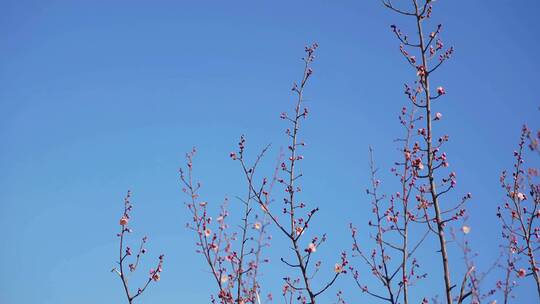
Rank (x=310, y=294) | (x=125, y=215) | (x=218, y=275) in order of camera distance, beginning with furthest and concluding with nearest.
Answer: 1. (x=218, y=275)
2. (x=125, y=215)
3. (x=310, y=294)

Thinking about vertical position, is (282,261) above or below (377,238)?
below

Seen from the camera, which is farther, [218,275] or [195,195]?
[195,195]

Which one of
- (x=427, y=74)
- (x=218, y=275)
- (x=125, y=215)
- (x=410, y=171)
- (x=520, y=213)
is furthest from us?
(x=520, y=213)

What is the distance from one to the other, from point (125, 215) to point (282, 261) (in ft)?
6.79

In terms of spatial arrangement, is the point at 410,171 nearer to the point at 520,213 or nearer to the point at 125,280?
the point at 520,213

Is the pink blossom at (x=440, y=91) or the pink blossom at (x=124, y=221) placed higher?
the pink blossom at (x=440, y=91)

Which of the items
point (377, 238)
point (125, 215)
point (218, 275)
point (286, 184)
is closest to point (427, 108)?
point (286, 184)

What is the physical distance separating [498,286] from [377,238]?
3.38 metres

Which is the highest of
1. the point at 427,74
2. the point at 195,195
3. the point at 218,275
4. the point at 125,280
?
the point at 195,195

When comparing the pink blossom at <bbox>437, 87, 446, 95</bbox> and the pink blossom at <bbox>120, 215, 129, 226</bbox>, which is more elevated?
the pink blossom at <bbox>437, 87, 446, 95</bbox>

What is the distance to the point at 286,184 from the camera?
200 inches

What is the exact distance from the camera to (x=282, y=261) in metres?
4.38

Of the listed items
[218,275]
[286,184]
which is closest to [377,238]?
[286,184]

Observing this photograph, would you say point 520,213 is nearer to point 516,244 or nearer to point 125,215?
point 516,244
